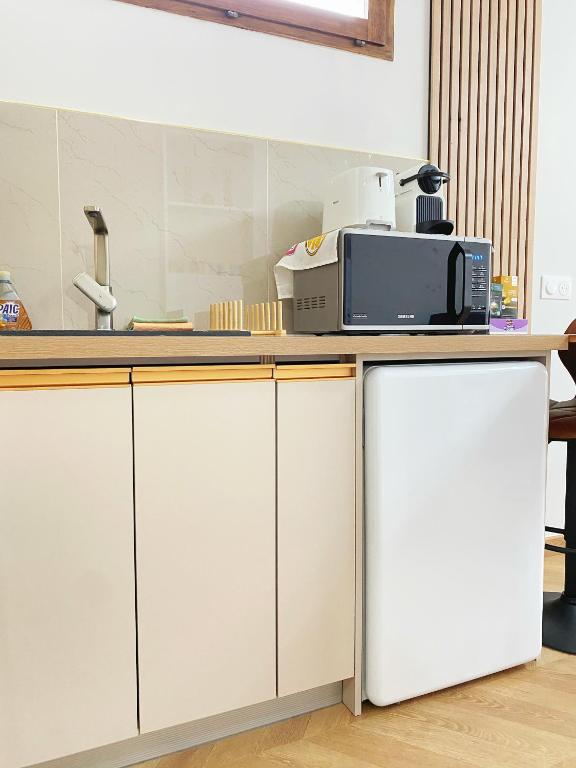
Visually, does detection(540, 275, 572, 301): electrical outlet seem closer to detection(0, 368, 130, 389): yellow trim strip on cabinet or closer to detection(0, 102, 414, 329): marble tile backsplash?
detection(0, 102, 414, 329): marble tile backsplash

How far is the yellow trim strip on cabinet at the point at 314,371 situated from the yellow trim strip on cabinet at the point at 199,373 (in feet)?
0.09

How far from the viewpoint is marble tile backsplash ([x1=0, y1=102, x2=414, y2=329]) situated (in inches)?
68.6

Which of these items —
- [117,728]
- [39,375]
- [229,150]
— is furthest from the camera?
[229,150]

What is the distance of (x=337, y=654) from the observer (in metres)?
1.44

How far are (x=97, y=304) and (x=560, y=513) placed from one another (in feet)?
7.44

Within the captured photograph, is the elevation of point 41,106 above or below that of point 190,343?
above

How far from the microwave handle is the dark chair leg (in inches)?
21.5

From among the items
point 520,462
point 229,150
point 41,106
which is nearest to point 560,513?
point 520,462

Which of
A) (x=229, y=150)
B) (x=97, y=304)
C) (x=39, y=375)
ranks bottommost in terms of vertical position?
(x=39, y=375)

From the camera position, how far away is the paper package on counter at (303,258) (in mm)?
1636

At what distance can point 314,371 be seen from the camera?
1.37m

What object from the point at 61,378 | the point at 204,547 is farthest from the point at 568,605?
the point at 61,378

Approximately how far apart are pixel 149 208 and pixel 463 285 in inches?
39.1

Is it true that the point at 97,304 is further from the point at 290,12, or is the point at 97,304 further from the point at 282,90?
the point at 290,12
